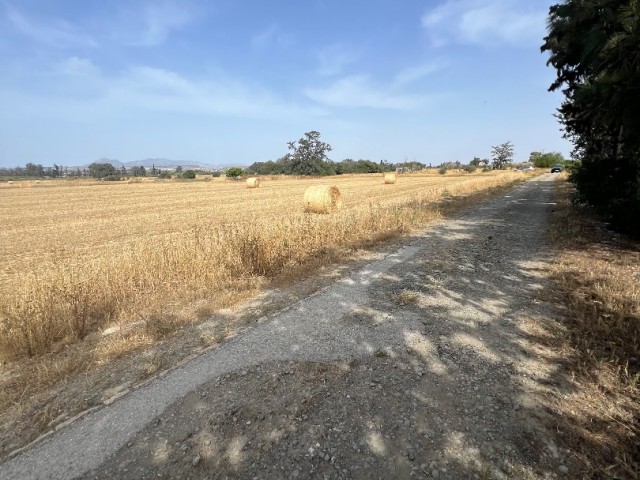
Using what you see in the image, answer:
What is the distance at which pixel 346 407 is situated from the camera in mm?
3188

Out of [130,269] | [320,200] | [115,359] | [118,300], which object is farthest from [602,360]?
[320,200]

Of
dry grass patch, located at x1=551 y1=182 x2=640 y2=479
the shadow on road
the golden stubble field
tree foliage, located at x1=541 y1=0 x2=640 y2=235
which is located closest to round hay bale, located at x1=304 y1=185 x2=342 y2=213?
the golden stubble field

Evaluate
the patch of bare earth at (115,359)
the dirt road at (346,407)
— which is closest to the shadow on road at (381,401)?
the dirt road at (346,407)

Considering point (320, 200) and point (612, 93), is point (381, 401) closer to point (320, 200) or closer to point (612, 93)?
point (612, 93)

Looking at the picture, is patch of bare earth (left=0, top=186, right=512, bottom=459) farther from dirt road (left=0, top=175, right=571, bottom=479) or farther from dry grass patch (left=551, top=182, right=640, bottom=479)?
dry grass patch (left=551, top=182, right=640, bottom=479)

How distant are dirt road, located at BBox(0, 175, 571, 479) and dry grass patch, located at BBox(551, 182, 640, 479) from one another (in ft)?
0.81

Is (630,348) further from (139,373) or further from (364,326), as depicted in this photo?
(139,373)

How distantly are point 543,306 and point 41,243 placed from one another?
15.0 metres

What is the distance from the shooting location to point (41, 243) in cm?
1207

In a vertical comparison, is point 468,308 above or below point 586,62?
below

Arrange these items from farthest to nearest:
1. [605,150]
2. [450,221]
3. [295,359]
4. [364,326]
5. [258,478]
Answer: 1. [605,150]
2. [450,221]
3. [364,326]
4. [295,359]
5. [258,478]

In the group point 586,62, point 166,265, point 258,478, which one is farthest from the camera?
point 586,62

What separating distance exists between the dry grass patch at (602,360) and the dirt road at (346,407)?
0.25m

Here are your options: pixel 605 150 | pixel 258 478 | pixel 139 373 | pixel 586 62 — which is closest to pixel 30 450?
pixel 139 373
